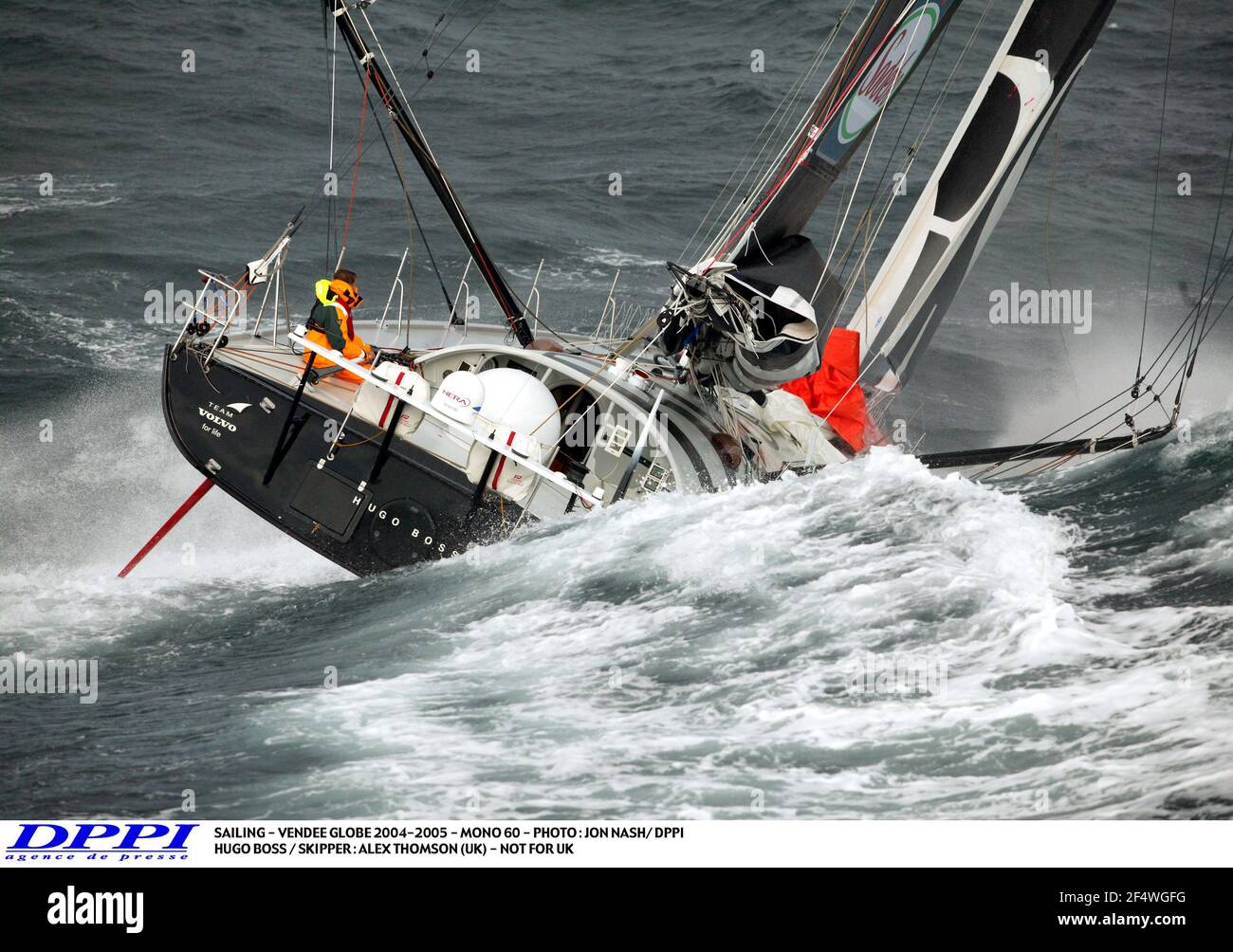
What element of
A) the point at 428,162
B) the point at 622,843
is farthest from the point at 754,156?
the point at 622,843

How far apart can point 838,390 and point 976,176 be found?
2.37 m

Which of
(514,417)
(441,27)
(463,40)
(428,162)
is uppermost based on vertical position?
(441,27)

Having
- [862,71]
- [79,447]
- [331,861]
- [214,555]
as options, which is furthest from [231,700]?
[862,71]

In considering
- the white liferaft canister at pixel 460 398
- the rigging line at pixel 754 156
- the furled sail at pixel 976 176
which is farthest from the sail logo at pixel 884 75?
the rigging line at pixel 754 156

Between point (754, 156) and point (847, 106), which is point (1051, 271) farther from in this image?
point (847, 106)

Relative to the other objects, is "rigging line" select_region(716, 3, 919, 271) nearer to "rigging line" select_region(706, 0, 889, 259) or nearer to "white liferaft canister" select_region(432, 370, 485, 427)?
"rigging line" select_region(706, 0, 889, 259)

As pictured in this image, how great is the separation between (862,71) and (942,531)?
4147mm

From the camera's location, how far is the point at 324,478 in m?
9.73

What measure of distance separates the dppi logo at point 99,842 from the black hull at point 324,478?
3.91m

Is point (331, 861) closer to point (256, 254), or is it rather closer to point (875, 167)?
point (256, 254)

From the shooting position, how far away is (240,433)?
32.7 ft

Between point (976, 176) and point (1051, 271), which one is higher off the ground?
point (1051, 271)

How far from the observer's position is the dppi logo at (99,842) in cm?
556

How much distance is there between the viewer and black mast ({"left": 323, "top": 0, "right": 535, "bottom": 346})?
10.2 m
